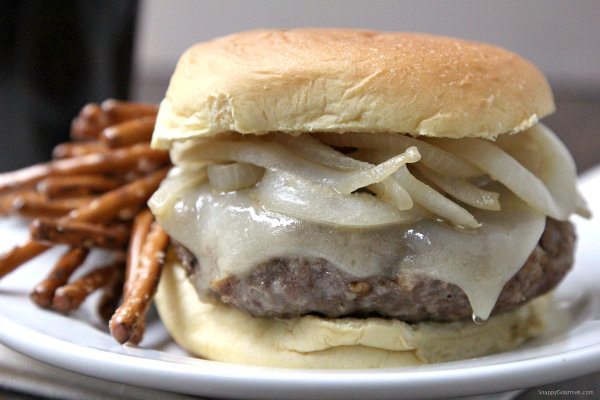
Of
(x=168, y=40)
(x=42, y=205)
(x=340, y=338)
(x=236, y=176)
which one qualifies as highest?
(x=236, y=176)

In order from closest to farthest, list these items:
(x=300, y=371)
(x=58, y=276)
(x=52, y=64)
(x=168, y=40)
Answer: (x=300, y=371), (x=58, y=276), (x=52, y=64), (x=168, y=40)

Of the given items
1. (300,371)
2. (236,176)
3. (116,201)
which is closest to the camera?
(300,371)

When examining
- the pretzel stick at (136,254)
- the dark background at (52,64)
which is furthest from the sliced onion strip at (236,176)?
the dark background at (52,64)

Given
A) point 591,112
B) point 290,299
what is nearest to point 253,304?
point 290,299

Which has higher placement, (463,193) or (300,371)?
(463,193)

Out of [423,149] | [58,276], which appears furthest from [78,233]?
[423,149]

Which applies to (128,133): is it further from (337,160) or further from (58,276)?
(337,160)

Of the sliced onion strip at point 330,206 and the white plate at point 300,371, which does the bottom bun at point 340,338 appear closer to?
the white plate at point 300,371
